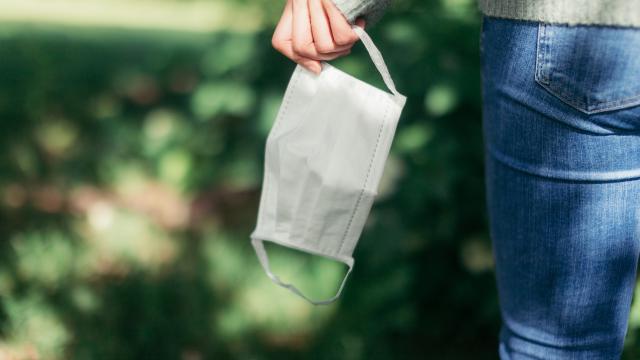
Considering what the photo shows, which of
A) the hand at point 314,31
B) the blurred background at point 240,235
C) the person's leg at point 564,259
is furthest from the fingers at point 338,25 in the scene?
the blurred background at point 240,235

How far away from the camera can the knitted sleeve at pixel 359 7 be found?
50.6 inches

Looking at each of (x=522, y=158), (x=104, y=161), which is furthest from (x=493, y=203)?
(x=104, y=161)

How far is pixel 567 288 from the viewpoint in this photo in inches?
49.5

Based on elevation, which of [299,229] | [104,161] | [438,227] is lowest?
[104,161]

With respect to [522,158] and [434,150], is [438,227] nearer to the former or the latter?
[434,150]

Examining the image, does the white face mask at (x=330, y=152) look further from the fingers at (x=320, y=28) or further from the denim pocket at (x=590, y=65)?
the denim pocket at (x=590, y=65)

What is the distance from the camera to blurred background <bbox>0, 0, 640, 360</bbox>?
7.91 ft

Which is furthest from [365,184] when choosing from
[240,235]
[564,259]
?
[240,235]

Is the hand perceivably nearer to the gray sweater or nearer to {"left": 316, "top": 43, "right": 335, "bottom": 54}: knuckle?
{"left": 316, "top": 43, "right": 335, "bottom": 54}: knuckle

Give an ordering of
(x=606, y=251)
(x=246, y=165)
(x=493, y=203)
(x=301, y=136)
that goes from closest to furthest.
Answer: (x=606, y=251), (x=493, y=203), (x=301, y=136), (x=246, y=165)

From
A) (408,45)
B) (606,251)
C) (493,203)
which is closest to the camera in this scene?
(606,251)

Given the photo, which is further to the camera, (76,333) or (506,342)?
(76,333)

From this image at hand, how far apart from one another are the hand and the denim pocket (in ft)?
1.04

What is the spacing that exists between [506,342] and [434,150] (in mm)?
1066
